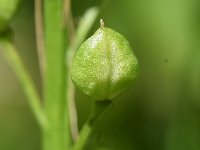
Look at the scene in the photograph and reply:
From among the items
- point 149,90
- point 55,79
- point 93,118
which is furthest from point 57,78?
point 149,90

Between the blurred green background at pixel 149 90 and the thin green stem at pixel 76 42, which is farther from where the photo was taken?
the blurred green background at pixel 149 90

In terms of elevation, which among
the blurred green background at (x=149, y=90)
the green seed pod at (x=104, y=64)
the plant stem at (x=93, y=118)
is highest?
the green seed pod at (x=104, y=64)

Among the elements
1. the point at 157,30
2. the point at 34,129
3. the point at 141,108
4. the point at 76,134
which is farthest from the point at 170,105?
the point at 76,134

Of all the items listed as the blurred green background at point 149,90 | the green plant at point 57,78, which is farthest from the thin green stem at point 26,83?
the blurred green background at point 149,90

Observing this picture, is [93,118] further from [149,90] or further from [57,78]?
[149,90]

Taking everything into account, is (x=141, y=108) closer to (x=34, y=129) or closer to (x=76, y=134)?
(x=34, y=129)

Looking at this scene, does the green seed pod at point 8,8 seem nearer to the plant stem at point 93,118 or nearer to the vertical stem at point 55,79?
the vertical stem at point 55,79
